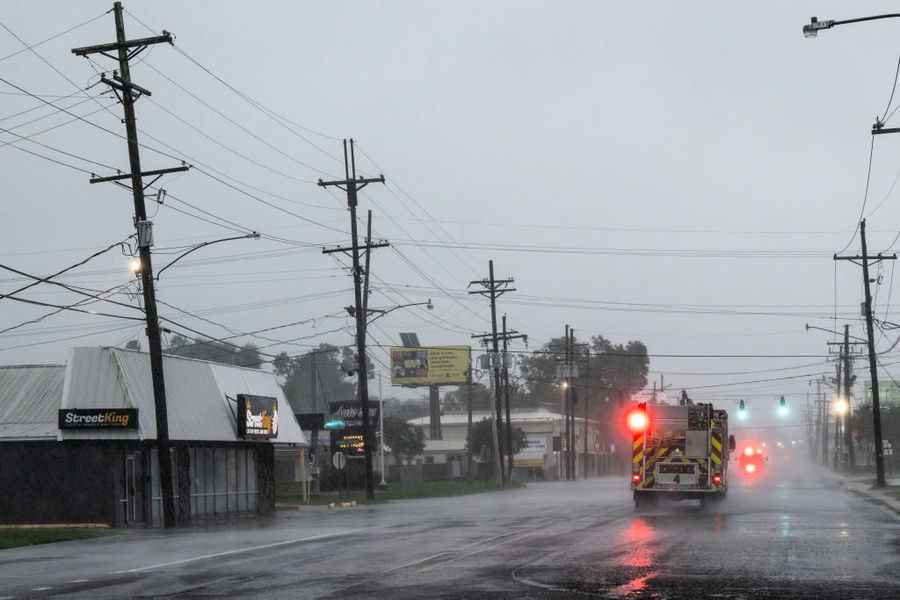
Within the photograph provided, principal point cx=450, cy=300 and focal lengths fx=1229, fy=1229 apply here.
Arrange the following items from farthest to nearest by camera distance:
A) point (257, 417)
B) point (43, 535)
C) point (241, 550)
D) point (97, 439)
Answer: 1. point (257, 417)
2. point (97, 439)
3. point (43, 535)
4. point (241, 550)

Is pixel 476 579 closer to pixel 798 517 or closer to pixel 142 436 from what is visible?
pixel 798 517

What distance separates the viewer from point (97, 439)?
1457 inches

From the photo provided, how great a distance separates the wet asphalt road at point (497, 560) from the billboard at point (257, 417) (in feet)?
34.0

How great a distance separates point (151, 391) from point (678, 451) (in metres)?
16.7

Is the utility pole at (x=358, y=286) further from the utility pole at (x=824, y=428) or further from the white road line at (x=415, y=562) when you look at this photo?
the utility pole at (x=824, y=428)

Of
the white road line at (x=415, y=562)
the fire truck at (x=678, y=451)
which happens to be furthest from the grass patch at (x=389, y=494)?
the white road line at (x=415, y=562)

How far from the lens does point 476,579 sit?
1656 centimetres

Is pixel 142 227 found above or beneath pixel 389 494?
above

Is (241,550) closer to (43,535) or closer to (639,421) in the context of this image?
(43,535)

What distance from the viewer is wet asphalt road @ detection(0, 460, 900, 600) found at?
1545 cm

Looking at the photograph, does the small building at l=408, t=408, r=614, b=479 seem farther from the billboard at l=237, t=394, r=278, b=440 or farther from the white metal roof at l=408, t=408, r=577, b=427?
the billboard at l=237, t=394, r=278, b=440

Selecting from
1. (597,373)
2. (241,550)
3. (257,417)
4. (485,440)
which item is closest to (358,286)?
(257,417)

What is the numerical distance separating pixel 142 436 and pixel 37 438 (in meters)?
3.15

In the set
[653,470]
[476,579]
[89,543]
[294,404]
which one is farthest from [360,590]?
[294,404]
